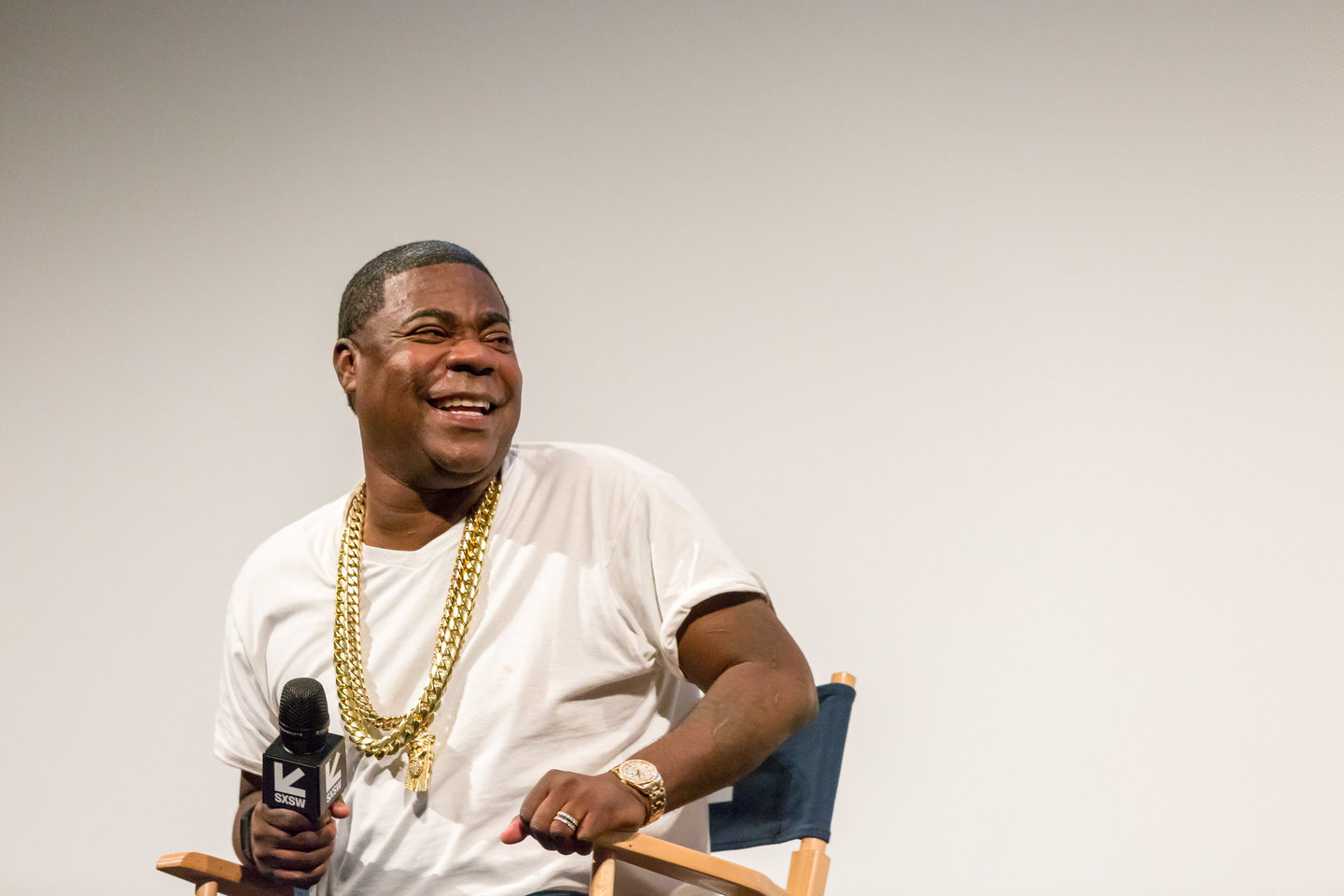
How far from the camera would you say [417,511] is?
5.98ft

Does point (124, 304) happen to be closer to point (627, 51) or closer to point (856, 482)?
point (627, 51)

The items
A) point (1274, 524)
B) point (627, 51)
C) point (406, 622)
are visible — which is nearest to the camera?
point (406, 622)

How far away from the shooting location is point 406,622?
1747mm

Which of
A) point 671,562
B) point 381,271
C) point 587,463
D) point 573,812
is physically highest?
point 381,271

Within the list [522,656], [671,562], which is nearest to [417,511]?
[522,656]

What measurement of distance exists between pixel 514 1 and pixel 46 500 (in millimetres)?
1609

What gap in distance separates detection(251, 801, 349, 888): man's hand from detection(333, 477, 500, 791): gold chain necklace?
12 centimetres

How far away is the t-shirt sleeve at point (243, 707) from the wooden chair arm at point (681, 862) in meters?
0.76

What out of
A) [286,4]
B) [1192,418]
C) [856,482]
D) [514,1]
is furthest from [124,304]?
[1192,418]

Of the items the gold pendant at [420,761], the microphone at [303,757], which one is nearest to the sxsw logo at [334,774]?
the microphone at [303,757]

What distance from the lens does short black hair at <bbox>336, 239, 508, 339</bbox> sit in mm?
1823

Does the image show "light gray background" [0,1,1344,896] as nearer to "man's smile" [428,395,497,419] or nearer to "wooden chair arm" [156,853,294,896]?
"man's smile" [428,395,497,419]

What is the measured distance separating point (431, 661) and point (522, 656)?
145mm

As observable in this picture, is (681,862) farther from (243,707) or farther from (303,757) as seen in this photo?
(243,707)
